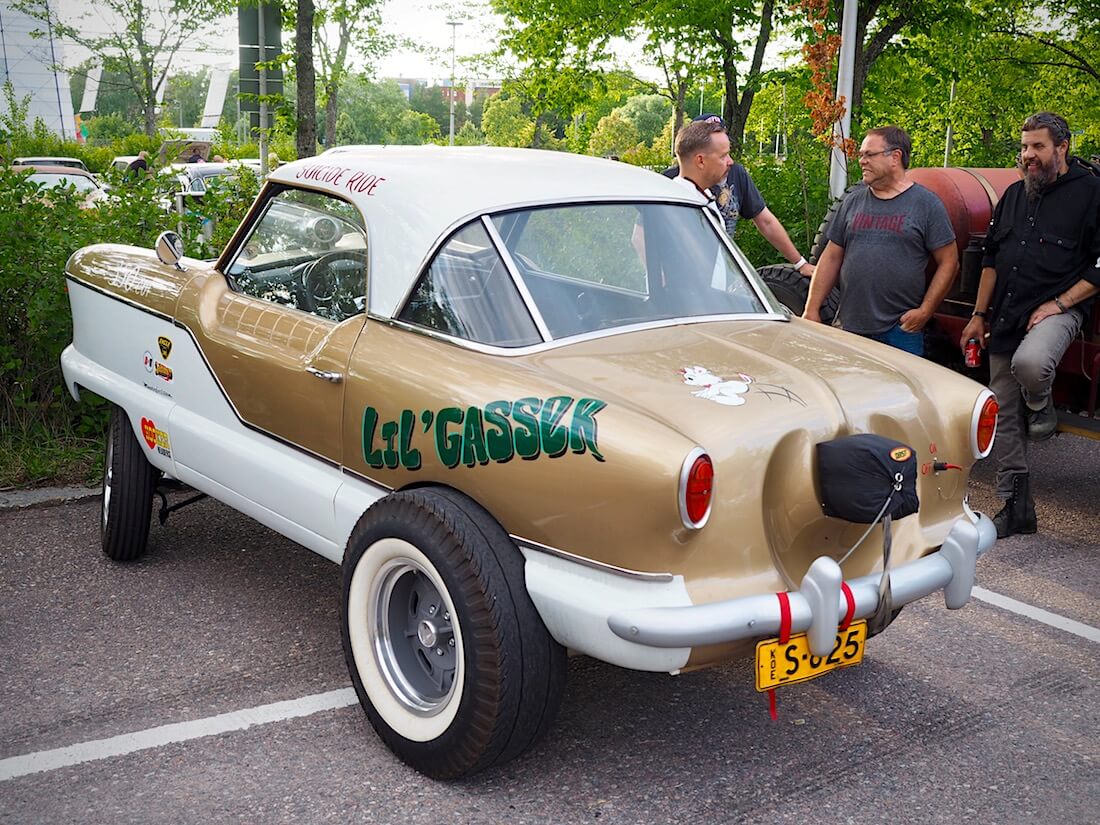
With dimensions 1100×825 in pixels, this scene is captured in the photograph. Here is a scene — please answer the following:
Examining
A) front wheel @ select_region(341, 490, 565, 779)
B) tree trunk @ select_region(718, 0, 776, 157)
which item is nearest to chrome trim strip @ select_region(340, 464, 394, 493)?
front wheel @ select_region(341, 490, 565, 779)

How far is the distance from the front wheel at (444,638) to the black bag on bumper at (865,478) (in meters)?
0.86

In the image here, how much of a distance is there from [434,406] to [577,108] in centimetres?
1686

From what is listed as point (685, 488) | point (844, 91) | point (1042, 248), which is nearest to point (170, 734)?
point (685, 488)

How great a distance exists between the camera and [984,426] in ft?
12.1

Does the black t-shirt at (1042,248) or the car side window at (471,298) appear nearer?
the car side window at (471,298)

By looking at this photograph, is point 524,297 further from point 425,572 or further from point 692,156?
point 692,156

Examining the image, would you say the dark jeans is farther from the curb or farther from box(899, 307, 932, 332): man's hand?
the curb

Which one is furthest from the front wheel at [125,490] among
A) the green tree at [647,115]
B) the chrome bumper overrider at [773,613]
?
the green tree at [647,115]

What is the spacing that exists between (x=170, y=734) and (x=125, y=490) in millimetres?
1596

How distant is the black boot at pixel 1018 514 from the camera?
5.83m

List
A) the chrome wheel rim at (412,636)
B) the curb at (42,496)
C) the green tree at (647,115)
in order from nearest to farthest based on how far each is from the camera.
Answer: the chrome wheel rim at (412,636), the curb at (42,496), the green tree at (647,115)

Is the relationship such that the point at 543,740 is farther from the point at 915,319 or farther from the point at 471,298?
the point at 915,319

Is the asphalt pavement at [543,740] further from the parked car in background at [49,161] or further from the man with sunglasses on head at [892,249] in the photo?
the parked car in background at [49,161]

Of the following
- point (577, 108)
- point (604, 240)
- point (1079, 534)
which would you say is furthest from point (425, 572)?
point (577, 108)
